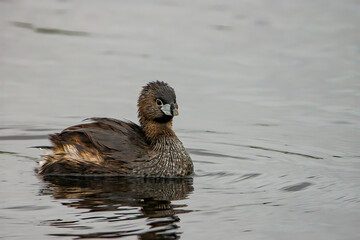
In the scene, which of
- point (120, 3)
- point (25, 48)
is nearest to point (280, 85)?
point (25, 48)

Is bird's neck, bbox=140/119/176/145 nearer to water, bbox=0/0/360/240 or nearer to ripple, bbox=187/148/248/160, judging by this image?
water, bbox=0/0/360/240

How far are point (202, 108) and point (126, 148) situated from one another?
375 centimetres

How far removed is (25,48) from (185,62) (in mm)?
3710

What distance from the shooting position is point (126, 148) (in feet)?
37.3

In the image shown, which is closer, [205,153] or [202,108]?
[205,153]

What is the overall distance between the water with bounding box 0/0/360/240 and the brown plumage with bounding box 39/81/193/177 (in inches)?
10.0

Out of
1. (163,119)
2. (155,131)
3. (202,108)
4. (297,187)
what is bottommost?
(297,187)

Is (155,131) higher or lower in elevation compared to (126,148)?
higher

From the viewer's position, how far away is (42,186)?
35.3 ft

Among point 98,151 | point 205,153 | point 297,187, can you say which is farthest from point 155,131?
point 297,187

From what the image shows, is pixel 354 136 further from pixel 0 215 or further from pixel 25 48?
pixel 25 48

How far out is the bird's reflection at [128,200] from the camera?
Result: 891 cm

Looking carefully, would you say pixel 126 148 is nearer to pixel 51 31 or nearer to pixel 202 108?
pixel 202 108

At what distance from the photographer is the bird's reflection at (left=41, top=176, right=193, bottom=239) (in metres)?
8.91
